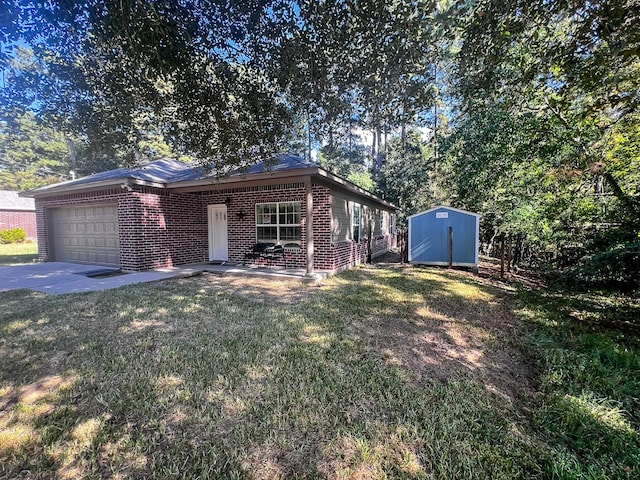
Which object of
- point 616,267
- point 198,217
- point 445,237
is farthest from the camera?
point 198,217

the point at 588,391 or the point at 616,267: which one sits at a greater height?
the point at 616,267

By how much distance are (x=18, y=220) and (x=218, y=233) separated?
2477 centimetres

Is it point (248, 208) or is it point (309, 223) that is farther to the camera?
point (248, 208)

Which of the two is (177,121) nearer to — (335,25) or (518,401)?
(335,25)

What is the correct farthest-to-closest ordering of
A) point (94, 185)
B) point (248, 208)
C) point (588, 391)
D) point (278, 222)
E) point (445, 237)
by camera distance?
point (445, 237) < point (248, 208) < point (278, 222) < point (94, 185) < point (588, 391)

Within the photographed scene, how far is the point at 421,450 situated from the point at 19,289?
29.3 feet

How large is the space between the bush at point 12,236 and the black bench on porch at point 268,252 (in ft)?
69.7

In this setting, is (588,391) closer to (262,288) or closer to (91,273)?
(262,288)

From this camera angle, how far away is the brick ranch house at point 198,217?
8.68 meters

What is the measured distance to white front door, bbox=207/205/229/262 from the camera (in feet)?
34.9

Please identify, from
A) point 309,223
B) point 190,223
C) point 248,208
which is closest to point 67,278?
point 190,223

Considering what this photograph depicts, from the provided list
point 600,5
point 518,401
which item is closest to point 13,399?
point 518,401

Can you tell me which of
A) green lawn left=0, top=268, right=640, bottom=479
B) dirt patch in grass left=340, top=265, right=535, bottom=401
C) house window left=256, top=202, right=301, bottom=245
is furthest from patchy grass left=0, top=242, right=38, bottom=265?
dirt patch in grass left=340, top=265, right=535, bottom=401

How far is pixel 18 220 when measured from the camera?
24.3 m
